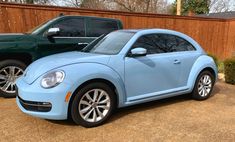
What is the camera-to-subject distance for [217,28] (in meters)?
13.8

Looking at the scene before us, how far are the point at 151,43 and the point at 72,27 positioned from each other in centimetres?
250

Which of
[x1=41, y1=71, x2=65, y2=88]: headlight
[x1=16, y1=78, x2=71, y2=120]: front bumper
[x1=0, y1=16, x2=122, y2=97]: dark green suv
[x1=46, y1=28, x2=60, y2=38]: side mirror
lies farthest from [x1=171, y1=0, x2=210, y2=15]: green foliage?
[x1=16, y1=78, x2=71, y2=120]: front bumper

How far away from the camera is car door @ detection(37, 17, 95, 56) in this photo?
19.4 feet

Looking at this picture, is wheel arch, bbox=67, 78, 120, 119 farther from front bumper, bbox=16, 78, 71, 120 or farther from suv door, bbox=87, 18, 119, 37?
suv door, bbox=87, 18, 119, 37

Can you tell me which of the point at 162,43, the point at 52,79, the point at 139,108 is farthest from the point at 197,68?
the point at 52,79

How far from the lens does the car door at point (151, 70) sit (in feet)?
14.2

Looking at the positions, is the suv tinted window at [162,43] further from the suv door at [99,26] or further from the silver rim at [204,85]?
the suv door at [99,26]

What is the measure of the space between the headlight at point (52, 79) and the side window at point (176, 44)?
7.51 feet

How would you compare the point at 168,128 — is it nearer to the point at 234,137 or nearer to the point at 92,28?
the point at 234,137

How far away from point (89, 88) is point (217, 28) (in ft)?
39.1

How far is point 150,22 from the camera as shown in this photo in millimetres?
11062

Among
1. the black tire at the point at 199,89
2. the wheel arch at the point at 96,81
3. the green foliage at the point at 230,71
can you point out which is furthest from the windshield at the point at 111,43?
the green foliage at the point at 230,71

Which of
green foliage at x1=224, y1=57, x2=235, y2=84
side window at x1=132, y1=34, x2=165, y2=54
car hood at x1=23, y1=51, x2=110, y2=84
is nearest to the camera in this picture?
car hood at x1=23, y1=51, x2=110, y2=84

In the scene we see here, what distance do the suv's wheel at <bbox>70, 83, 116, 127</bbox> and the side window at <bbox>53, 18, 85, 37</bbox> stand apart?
109 inches
